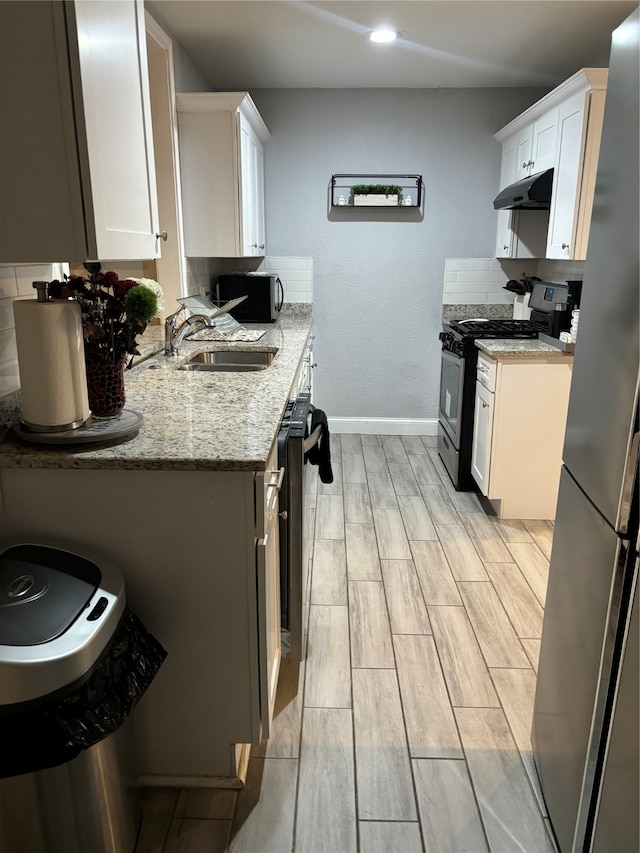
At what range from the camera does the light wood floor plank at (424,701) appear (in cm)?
188

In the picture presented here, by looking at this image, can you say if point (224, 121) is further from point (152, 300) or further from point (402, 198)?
point (152, 300)

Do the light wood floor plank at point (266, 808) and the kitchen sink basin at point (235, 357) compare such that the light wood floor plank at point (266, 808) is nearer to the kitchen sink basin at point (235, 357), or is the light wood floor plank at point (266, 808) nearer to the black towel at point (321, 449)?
the black towel at point (321, 449)

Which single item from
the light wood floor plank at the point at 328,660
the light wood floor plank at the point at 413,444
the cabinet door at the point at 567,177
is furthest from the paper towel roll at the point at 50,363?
the light wood floor plank at the point at 413,444

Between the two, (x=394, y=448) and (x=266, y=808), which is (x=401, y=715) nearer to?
(x=266, y=808)

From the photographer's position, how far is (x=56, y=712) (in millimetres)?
1166

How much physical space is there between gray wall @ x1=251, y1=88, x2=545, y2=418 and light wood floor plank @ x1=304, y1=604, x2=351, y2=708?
2.66 metres

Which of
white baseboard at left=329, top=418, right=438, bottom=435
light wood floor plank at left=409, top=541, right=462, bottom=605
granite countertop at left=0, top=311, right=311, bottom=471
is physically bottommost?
light wood floor plank at left=409, top=541, right=462, bottom=605

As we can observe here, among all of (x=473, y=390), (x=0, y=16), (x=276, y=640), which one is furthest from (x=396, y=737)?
(x=473, y=390)

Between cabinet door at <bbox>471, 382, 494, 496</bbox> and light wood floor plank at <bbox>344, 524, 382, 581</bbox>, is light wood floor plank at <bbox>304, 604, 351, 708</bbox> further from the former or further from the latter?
cabinet door at <bbox>471, 382, 494, 496</bbox>

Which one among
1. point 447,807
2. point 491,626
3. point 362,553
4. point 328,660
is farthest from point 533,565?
point 447,807

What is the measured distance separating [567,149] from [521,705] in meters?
2.75

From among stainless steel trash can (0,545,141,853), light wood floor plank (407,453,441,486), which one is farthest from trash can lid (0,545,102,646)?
light wood floor plank (407,453,441,486)

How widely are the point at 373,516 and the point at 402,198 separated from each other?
7.82 ft

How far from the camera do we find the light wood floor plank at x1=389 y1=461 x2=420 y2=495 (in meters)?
3.90
